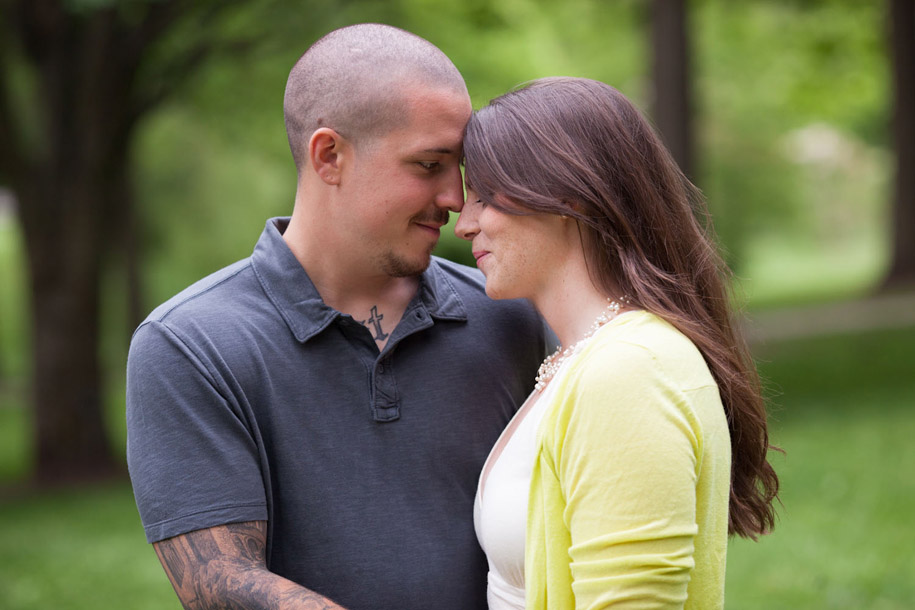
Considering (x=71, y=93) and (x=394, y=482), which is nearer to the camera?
(x=394, y=482)

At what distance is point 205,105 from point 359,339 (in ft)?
38.1

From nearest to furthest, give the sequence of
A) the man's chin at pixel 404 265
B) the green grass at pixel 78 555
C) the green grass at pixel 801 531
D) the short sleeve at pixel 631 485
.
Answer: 1. the short sleeve at pixel 631 485
2. the man's chin at pixel 404 265
3. the green grass at pixel 801 531
4. the green grass at pixel 78 555

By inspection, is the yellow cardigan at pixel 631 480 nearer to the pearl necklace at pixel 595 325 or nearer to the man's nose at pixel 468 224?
the pearl necklace at pixel 595 325

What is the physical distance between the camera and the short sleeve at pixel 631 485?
1.99m

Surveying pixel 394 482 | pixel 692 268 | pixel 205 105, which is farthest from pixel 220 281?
Result: pixel 205 105

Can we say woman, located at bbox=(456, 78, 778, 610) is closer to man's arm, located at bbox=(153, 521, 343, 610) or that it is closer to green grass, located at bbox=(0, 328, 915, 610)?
man's arm, located at bbox=(153, 521, 343, 610)

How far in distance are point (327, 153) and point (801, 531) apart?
537 centimetres

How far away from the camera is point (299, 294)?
260cm

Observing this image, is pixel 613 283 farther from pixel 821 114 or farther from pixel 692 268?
pixel 821 114

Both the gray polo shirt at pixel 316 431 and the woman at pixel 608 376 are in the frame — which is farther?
the gray polo shirt at pixel 316 431

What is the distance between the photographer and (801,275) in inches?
1465

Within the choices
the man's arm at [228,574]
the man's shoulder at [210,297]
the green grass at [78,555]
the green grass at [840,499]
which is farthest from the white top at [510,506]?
the green grass at [78,555]

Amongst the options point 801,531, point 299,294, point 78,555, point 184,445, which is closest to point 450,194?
point 299,294

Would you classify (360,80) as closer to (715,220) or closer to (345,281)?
(345,281)
